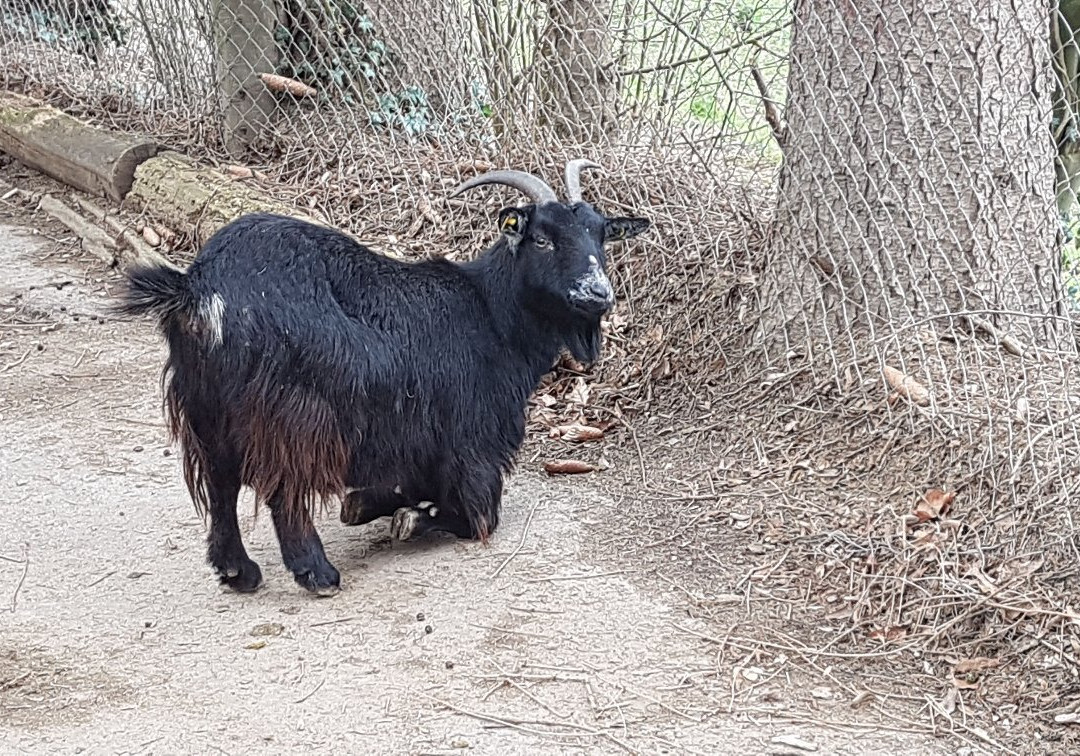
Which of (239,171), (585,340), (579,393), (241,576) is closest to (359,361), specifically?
(241,576)

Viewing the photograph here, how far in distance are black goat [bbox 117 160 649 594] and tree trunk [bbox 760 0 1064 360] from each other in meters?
0.88

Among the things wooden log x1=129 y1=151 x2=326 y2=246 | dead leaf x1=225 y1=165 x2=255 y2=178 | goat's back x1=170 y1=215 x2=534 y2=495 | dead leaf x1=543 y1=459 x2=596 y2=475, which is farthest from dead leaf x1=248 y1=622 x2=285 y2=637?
dead leaf x1=225 y1=165 x2=255 y2=178

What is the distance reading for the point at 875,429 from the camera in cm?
487

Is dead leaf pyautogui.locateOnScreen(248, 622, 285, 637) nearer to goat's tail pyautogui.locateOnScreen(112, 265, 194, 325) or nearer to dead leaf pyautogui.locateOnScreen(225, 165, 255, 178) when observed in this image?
goat's tail pyautogui.locateOnScreen(112, 265, 194, 325)

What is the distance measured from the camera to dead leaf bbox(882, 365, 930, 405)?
4.77m

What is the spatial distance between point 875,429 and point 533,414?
1607 millimetres

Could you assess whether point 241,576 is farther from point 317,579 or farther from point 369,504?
point 369,504

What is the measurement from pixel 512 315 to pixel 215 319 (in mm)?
1240

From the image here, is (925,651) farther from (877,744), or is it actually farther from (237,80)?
(237,80)

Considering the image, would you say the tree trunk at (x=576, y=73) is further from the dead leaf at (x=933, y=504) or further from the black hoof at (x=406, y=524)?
the dead leaf at (x=933, y=504)

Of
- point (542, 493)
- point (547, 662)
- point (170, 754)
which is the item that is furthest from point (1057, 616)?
point (170, 754)

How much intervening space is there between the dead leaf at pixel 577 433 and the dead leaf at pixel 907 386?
128 centimetres

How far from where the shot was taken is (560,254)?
4758 mm

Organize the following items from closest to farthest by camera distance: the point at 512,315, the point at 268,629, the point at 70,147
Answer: the point at 268,629
the point at 512,315
the point at 70,147
